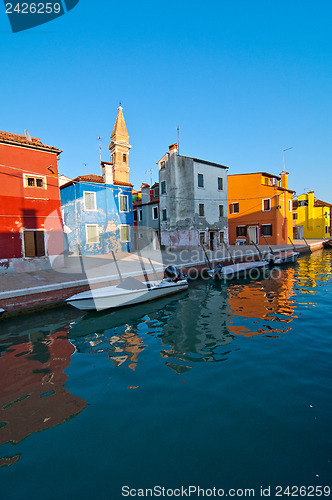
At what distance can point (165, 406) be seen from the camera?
183 inches

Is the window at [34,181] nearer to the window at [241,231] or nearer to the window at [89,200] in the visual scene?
the window at [89,200]

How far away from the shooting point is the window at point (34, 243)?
14903 mm

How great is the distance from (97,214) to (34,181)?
882cm

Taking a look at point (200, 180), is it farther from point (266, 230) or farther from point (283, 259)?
point (266, 230)

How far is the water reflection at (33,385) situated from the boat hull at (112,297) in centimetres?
169

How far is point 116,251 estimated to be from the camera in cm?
2528

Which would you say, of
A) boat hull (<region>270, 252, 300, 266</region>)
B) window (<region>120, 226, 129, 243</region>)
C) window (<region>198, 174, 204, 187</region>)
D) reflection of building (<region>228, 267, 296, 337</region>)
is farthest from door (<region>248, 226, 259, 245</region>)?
reflection of building (<region>228, 267, 296, 337</region>)

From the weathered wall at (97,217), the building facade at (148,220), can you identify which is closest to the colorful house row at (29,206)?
the weathered wall at (97,217)

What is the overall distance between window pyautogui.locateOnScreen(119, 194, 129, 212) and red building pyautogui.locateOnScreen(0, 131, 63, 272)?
9519 millimetres

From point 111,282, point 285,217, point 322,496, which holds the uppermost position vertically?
point 285,217

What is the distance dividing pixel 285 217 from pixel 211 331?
31.7m

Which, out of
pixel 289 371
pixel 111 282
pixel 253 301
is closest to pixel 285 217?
pixel 253 301

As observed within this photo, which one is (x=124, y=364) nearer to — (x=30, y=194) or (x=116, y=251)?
(x=30, y=194)

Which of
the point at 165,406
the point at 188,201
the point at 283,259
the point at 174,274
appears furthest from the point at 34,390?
the point at 188,201
